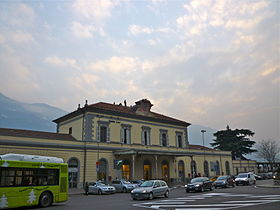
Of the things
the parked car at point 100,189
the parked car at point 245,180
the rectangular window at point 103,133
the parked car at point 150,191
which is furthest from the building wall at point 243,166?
the parked car at point 150,191

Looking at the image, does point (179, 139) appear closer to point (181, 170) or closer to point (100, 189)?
point (181, 170)

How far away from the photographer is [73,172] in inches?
1262

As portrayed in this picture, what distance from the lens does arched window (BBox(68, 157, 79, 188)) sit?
104 feet

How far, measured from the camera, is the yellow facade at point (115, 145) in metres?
31.1

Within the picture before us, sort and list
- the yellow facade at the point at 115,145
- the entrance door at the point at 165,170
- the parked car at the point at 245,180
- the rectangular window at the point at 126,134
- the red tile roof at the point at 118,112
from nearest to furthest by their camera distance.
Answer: the yellow facade at the point at 115,145, the parked car at the point at 245,180, the red tile roof at the point at 118,112, the rectangular window at the point at 126,134, the entrance door at the point at 165,170

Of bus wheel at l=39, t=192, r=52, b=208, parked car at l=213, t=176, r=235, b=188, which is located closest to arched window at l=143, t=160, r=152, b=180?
parked car at l=213, t=176, r=235, b=188

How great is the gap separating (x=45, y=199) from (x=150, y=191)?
699 centimetres

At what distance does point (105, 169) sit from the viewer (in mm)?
35156

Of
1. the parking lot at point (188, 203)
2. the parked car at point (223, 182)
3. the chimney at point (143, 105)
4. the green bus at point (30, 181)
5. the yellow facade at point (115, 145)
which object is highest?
the chimney at point (143, 105)

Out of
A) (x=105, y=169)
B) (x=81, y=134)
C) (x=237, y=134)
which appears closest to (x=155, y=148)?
(x=105, y=169)

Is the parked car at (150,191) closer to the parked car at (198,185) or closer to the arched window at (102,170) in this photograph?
the parked car at (198,185)

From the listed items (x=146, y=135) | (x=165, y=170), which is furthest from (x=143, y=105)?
(x=165, y=170)

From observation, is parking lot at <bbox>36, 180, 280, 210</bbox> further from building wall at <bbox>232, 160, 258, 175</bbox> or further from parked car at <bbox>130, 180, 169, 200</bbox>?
building wall at <bbox>232, 160, 258, 175</bbox>

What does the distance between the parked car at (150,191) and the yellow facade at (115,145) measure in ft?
46.2
